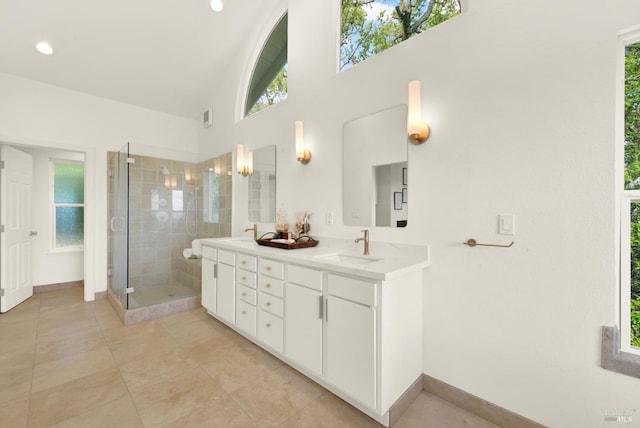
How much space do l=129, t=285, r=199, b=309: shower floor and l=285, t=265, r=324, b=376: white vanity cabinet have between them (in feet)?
6.91

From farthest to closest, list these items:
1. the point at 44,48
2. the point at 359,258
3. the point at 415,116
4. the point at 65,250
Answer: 1. the point at 65,250
2. the point at 44,48
3. the point at 359,258
4. the point at 415,116

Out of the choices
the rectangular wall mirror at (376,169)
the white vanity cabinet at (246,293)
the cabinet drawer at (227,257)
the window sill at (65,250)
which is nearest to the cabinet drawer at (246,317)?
the white vanity cabinet at (246,293)

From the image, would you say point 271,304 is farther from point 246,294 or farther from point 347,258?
point 347,258

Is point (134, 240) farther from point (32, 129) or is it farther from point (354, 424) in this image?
point (354, 424)

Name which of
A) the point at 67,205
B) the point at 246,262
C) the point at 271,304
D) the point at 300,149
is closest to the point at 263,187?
the point at 300,149

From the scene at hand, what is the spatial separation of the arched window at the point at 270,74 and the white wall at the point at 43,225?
3.09 m

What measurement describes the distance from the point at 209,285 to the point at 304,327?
61.0 inches

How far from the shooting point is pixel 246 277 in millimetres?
2408

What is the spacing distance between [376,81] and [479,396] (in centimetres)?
222

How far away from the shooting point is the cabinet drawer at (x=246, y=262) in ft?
7.63

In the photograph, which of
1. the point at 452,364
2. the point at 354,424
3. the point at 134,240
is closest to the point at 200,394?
the point at 354,424

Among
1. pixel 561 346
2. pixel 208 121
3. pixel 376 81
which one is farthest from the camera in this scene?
pixel 208 121

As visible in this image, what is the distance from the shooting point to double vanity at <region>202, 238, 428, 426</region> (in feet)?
4.84

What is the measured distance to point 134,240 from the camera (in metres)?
3.45
